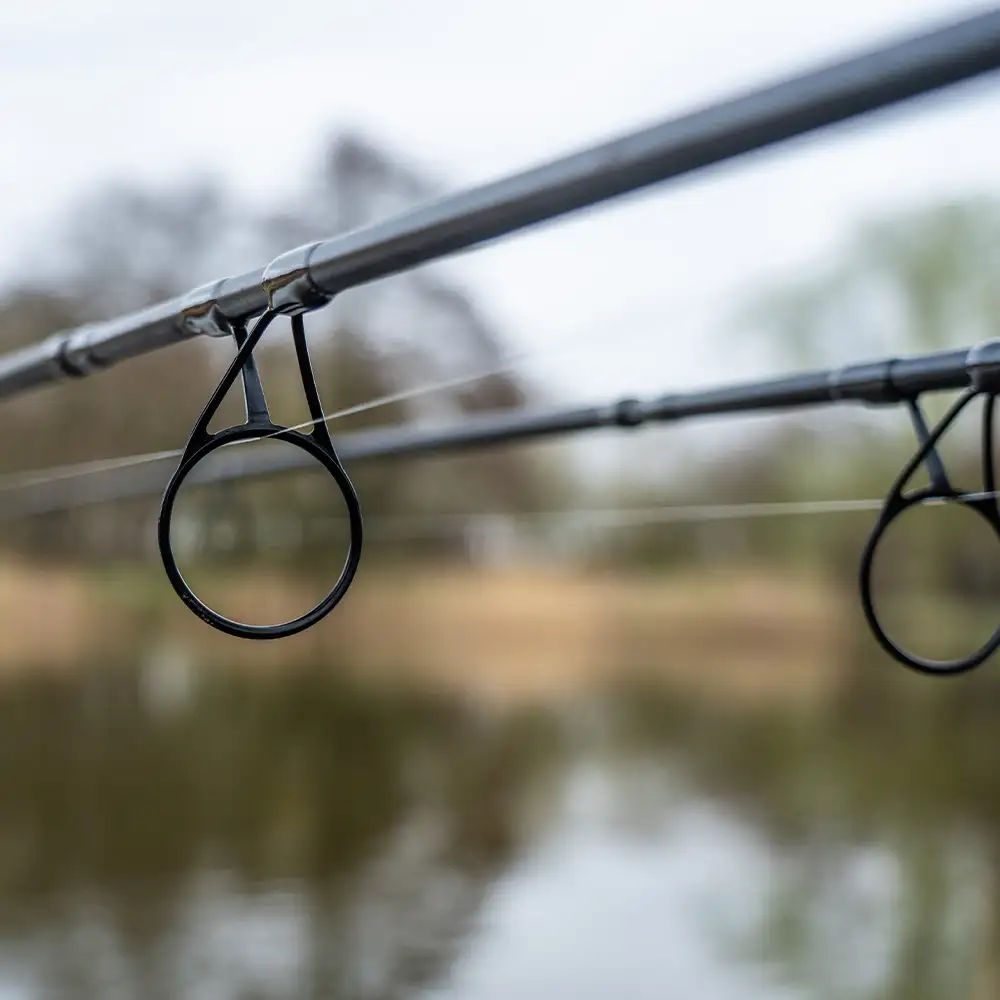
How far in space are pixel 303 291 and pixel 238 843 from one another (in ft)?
7.00

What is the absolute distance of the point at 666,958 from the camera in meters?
2.49

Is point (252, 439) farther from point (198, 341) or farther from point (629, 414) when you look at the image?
point (198, 341)

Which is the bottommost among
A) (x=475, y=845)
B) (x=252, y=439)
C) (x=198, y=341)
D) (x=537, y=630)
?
(x=475, y=845)

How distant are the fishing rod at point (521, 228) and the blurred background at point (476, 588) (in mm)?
1516

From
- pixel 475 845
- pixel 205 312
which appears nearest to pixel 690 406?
pixel 205 312

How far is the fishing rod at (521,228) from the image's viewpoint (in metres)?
0.37

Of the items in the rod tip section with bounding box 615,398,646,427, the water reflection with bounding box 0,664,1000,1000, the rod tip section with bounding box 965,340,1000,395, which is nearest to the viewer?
the rod tip section with bounding box 965,340,1000,395

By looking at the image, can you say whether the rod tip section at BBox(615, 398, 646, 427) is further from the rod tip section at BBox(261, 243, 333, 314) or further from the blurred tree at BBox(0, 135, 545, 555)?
the blurred tree at BBox(0, 135, 545, 555)

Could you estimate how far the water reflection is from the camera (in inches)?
96.5

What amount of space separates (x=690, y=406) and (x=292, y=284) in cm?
46

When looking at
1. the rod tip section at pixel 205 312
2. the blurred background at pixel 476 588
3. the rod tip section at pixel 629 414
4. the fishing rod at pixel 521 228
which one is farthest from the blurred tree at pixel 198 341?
the rod tip section at pixel 205 312

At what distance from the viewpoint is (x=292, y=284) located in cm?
54

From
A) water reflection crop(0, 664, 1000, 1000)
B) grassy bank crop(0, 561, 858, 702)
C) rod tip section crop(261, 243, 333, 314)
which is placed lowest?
water reflection crop(0, 664, 1000, 1000)

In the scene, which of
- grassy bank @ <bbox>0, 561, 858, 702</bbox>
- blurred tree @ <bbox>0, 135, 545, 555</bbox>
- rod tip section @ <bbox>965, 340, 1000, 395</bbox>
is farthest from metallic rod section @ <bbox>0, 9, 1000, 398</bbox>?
grassy bank @ <bbox>0, 561, 858, 702</bbox>
